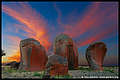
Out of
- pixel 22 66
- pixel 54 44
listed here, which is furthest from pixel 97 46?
pixel 22 66

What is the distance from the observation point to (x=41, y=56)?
11469mm

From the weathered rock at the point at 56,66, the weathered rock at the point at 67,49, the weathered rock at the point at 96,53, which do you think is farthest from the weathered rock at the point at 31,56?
the weathered rock at the point at 96,53

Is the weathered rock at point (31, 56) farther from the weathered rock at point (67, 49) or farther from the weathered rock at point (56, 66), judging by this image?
the weathered rock at point (56, 66)

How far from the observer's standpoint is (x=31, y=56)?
10945mm

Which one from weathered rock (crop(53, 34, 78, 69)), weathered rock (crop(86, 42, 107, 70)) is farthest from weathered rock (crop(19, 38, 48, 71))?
weathered rock (crop(86, 42, 107, 70))

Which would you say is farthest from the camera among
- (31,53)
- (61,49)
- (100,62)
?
(61,49)

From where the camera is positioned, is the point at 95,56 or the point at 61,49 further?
the point at 61,49

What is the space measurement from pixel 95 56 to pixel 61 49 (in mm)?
3803

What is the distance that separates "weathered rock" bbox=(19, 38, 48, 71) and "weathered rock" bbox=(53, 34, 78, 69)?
2301 millimetres

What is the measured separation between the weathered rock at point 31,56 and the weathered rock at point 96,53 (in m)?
5.03

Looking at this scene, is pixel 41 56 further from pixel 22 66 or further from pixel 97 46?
pixel 97 46

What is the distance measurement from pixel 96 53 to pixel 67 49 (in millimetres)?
3218

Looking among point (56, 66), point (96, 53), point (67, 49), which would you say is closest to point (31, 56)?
point (67, 49)

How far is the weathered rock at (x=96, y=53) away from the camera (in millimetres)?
11883
